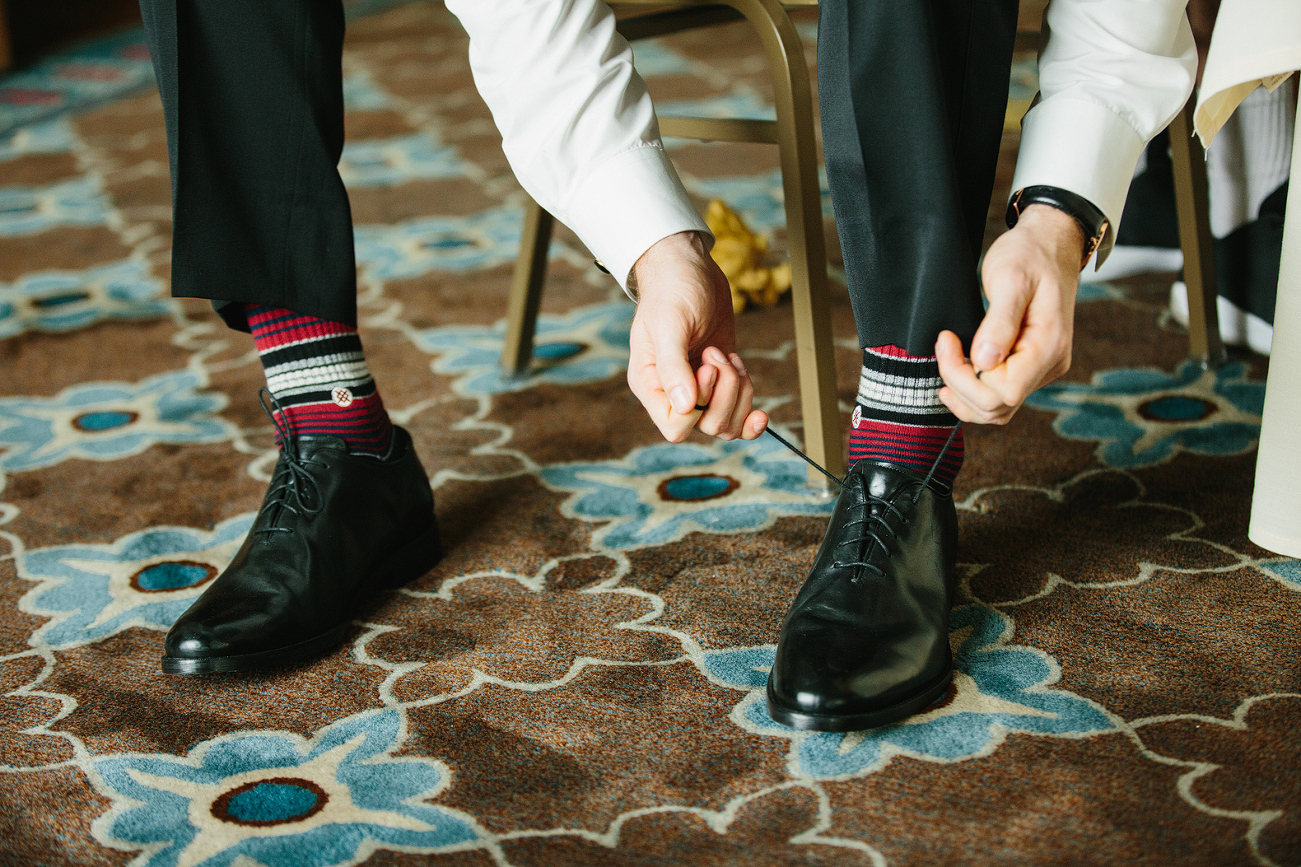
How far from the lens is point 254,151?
800 mm

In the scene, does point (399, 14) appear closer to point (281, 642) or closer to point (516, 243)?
point (516, 243)

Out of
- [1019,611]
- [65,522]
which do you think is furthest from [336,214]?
[1019,611]

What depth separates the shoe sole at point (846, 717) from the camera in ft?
2.09

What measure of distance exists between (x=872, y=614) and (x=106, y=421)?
96cm

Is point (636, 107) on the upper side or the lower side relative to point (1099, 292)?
upper

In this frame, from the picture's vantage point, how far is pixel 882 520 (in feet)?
2.36

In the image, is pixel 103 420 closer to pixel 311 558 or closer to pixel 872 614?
pixel 311 558

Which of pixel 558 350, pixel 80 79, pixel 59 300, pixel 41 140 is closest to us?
pixel 558 350

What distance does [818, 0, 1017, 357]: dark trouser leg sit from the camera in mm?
653

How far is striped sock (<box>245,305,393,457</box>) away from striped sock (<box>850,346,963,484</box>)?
398 mm

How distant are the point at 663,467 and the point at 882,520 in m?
0.37

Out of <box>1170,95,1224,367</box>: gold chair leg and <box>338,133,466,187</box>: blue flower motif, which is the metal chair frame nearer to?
<box>1170,95,1224,367</box>: gold chair leg

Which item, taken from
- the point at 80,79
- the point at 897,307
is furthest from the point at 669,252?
the point at 80,79

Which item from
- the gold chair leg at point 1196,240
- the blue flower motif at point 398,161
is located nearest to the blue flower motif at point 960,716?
the gold chair leg at point 1196,240
